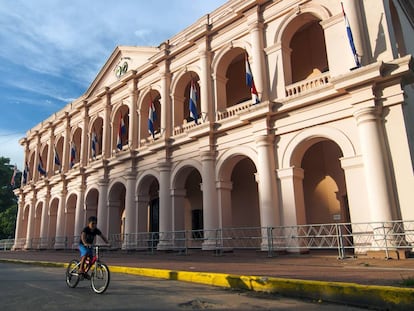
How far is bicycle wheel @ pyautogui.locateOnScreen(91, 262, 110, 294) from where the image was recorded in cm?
612

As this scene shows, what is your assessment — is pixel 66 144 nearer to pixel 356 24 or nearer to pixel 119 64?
pixel 119 64

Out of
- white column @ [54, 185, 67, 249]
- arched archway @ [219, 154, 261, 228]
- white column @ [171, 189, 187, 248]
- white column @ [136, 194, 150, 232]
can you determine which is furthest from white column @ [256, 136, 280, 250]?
white column @ [54, 185, 67, 249]

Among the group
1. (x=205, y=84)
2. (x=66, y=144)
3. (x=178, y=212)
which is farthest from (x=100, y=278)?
(x=66, y=144)

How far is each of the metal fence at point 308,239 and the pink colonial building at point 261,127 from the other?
15 centimetres

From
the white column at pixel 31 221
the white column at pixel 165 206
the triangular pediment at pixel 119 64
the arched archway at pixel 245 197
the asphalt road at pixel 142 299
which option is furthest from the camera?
the white column at pixel 31 221

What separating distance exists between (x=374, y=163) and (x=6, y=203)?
4712cm

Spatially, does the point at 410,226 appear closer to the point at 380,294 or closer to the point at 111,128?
the point at 380,294

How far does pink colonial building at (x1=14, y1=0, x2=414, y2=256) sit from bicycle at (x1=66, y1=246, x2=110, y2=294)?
7062 millimetres

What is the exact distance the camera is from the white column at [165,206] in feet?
55.6

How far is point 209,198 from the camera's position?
15.5m

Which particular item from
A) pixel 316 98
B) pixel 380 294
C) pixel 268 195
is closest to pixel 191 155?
pixel 268 195

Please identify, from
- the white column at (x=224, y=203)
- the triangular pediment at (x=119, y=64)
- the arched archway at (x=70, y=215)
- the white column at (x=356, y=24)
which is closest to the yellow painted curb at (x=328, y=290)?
the white column at (x=224, y=203)

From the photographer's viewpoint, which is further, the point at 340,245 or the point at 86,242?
the point at 340,245

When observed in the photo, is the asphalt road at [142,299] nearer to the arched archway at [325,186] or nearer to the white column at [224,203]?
the white column at [224,203]
